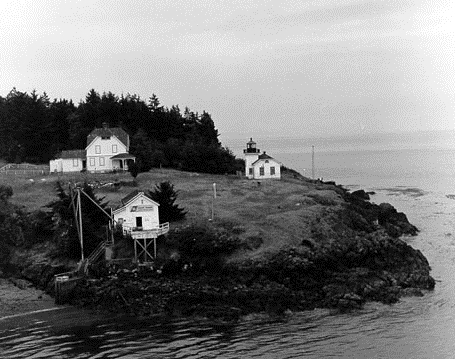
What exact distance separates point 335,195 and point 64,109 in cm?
4770

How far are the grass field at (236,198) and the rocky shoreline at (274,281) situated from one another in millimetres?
2622

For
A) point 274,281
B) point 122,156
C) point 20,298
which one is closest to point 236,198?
point 274,281

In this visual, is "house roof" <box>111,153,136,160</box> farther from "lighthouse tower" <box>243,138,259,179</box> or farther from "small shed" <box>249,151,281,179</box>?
"small shed" <box>249,151,281,179</box>

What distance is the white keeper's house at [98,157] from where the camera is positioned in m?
75.1

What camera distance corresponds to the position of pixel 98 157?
75.4 m

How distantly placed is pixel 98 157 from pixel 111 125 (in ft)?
58.7

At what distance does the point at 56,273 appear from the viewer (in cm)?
4541

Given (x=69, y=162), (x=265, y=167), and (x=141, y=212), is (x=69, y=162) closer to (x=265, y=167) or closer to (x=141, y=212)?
(x=265, y=167)

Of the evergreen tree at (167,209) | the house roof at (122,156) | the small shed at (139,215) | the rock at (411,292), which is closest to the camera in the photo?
the rock at (411,292)

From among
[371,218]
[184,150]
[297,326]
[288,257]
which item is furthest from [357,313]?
[184,150]

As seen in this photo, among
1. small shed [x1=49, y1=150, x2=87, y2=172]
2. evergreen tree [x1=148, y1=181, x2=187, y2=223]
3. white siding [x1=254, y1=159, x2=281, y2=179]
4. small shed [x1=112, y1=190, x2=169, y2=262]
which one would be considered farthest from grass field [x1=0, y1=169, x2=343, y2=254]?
small shed [x1=112, y1=190, x2=169, y2=262]

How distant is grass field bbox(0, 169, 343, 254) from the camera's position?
162 feet

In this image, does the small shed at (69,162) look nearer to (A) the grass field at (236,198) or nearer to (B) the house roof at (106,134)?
(B) the house roof at (106,134)

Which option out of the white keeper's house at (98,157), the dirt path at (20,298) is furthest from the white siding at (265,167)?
the dirt path at (20,298)
